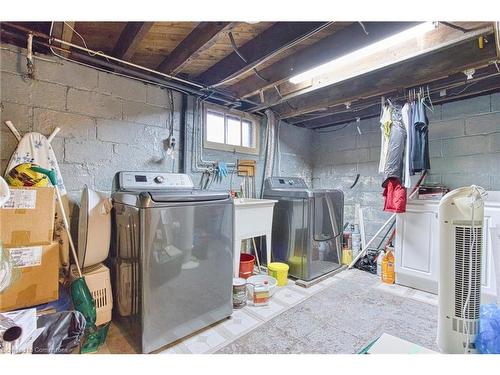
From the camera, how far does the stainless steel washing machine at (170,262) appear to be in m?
1.49

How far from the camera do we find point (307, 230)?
264 cm

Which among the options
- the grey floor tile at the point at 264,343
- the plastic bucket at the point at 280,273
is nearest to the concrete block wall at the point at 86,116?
the plastic bucket at the point at 280,273

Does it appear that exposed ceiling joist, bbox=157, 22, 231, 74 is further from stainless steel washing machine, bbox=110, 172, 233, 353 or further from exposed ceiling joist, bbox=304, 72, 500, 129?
exposed ceiling joist, bbox=304, 72, 500, 129

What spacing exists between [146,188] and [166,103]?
0.93 meters

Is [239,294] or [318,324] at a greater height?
[239,294]

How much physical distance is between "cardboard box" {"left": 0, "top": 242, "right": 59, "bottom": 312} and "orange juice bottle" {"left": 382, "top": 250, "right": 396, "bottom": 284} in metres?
2.97

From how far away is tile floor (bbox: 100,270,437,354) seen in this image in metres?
1.61

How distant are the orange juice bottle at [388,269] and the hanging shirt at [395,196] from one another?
0.58 metres

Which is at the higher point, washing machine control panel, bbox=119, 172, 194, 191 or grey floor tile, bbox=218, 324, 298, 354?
washing machine control panel, bbox=119, 172, 194, 191

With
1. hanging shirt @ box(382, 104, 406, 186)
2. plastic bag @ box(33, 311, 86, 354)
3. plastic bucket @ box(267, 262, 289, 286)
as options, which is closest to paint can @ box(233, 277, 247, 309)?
plastic bucket @ box(267, 262, 289, 286)

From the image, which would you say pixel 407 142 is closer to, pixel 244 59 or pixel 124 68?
pixel 244 59

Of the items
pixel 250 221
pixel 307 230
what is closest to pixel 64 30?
pixel 250 221

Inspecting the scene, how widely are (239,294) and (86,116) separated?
6.39ft
